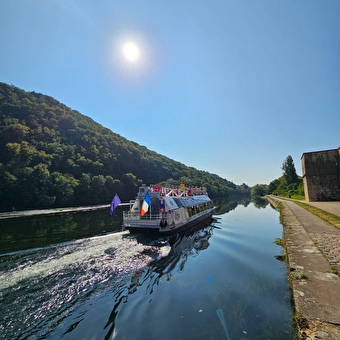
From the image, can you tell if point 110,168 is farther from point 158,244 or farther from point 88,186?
point 158,244

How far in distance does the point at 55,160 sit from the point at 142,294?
75764 mm

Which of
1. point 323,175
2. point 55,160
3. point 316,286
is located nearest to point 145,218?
point 316,286

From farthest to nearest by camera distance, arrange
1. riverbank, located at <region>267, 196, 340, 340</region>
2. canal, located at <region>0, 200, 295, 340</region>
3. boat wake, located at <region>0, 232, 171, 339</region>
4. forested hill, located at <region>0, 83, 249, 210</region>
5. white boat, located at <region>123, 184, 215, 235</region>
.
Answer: forested hill, located at <region>0, 83, 249, 210</region>
white boat, located at <region>123, 184, 215, 235</region>
boat wake, located at <region>0, 232, 171, 339</region>
canal, located at <region>0, 200, 295, 340</region>
riverbank, located at <region>267, 196, 340, 340</region>

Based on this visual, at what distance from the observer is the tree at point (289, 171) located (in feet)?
292

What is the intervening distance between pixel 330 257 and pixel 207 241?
1005cm

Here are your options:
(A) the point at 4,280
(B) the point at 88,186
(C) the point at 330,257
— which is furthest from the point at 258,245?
(B) the point at 88,186

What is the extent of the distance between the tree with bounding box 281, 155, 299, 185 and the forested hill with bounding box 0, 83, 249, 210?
147 ft

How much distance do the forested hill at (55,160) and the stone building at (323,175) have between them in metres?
61.2

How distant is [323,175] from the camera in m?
40.5

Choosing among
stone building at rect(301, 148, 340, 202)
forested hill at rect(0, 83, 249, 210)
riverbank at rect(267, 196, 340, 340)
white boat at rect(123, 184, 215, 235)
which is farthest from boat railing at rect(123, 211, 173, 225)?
forested hill at rect(0, 83, 249, 210)

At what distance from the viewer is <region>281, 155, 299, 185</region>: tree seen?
88900 mm

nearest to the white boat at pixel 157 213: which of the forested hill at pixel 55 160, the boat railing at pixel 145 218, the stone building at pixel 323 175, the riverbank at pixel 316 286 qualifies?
the boat railing at pixel 145 218

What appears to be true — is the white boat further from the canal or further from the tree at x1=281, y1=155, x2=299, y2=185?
the tree at x1=281, y1=155, x2=299, y2=185

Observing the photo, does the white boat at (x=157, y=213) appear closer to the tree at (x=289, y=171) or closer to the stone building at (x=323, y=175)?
the stone building at (x=323, y=175)
